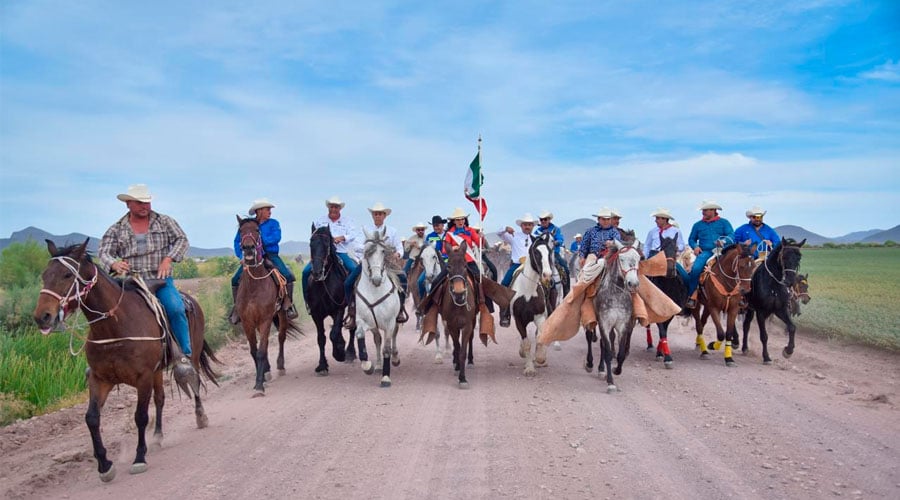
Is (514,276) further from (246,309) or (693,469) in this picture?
(693,469)

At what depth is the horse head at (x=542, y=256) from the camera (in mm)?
11016

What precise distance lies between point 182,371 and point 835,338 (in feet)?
45.3

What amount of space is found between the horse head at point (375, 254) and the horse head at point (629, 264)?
379 cm

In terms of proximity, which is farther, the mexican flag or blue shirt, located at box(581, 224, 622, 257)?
the mexican flag

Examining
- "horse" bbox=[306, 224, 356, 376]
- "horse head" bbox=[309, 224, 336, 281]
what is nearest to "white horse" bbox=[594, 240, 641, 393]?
"horse" bbox=[306, 224, 356, 376]

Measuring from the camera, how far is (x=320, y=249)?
1166 cm

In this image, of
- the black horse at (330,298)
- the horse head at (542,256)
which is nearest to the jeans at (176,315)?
the black horse at (330,298)

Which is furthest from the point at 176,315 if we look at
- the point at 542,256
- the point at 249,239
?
the point at 542,256

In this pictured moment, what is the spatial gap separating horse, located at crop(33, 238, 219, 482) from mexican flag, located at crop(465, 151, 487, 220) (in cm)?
832

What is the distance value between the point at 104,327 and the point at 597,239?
849 centimetres

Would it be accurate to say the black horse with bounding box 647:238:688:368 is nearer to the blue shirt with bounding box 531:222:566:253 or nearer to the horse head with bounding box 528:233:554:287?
the blue shirt with bounding box 531:222:566:253

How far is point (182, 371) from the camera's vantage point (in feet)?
24.7

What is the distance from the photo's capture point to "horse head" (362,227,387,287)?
10.8 meters

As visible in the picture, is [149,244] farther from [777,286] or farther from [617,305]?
[777,286]
